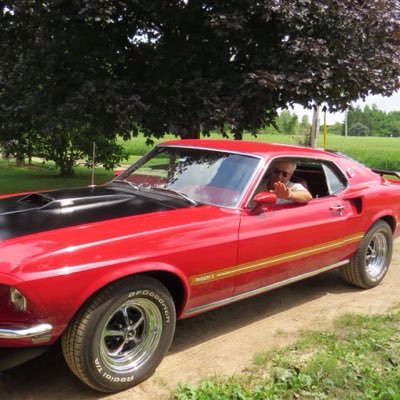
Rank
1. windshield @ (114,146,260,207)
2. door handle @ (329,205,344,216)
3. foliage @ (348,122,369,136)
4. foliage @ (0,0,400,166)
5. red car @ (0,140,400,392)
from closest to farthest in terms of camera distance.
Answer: red car @ (0,140,400,392), windshield @ (114,146,260,207), door handle @ (329,205,344,216), foliage @ (0,0,400,166), foliage @ (348,122,369,136)

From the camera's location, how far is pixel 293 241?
397cm

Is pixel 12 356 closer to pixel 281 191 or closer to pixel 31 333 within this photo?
pixel 31 333

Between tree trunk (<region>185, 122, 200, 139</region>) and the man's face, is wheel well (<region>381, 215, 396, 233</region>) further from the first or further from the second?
tree trunk (<region>185, 122, 200, 139</region>)

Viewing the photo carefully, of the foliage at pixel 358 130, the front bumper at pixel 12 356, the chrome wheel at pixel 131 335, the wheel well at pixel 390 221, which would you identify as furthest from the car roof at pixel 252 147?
the foliage at pixel 358 130

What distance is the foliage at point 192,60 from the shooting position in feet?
22.1

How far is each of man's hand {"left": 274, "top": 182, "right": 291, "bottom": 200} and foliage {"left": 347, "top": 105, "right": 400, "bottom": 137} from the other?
123m

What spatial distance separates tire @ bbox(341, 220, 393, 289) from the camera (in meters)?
4.94

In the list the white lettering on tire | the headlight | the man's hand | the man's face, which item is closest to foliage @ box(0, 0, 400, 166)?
the man's face

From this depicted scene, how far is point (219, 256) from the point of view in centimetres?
340

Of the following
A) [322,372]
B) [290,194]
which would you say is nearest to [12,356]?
[322,372]

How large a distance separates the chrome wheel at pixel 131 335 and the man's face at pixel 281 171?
1691 mm

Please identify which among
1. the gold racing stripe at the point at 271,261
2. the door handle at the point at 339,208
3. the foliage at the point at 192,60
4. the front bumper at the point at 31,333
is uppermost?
the foliage at the point at 192,60

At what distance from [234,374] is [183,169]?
1.72 metres

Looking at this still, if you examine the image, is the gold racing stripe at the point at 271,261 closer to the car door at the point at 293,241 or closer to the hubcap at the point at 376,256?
the car door at the point at 293,241
